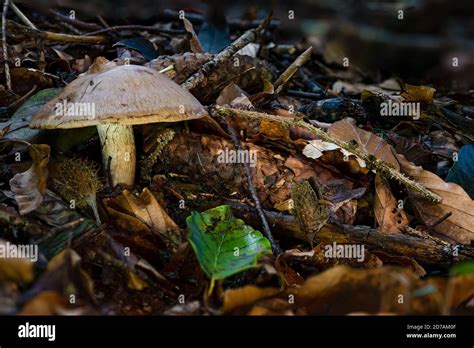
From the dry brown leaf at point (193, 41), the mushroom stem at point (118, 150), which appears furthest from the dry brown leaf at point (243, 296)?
the dry brown leaf at point (193, 41)

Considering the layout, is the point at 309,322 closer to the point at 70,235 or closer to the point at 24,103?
the point at 70,235

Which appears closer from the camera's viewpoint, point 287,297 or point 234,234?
point 287,297

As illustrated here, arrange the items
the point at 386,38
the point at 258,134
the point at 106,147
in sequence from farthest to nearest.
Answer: the point at 386,38 < the point at 258,134 < the point at 106,147

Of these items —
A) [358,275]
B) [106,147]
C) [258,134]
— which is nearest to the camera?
[358,275]

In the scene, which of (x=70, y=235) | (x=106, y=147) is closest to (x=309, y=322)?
(x=70, y=235)

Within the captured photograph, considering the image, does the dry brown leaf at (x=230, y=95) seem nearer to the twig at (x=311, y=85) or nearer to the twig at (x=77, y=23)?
the twig at (x=311, y=85)

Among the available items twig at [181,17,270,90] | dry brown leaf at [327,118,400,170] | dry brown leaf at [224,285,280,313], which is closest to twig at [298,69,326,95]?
twig at [181,17,270,90]

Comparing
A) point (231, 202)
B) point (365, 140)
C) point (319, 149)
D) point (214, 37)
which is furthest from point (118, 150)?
point (214, 37)
